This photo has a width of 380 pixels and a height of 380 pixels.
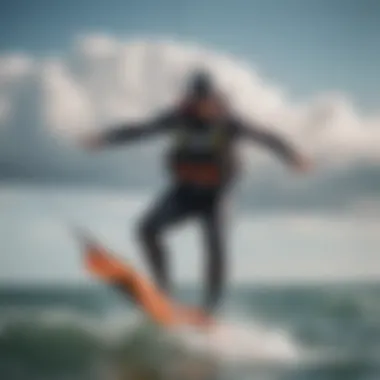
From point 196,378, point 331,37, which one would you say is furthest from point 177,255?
point 331,37

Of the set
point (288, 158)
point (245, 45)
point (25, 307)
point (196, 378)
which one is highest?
point (245, 45)

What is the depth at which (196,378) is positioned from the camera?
1565 millimetres

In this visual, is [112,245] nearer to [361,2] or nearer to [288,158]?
[288,158]

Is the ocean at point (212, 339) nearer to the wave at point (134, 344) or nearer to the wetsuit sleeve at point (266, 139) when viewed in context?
the wave at point (134, 344)

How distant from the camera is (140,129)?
162cm

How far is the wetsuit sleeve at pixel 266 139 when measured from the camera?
161cm

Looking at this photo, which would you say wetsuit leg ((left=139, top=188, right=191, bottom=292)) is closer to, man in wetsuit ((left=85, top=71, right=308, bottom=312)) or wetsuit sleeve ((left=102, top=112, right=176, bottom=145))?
man in wetsuit ((left=85, top=71, right=308, bottom=312))

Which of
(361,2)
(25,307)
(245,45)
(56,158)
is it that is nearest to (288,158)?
(245,45)

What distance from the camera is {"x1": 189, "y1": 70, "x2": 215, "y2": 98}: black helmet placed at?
1.62 m

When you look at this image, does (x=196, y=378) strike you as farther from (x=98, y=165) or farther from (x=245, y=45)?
(x=245, y=45)

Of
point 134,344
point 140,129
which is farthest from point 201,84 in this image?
point 134,344

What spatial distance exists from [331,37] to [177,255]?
532 millimetres

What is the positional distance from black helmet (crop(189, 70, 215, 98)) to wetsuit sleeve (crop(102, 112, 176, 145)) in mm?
64

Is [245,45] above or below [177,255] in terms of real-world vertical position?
above
